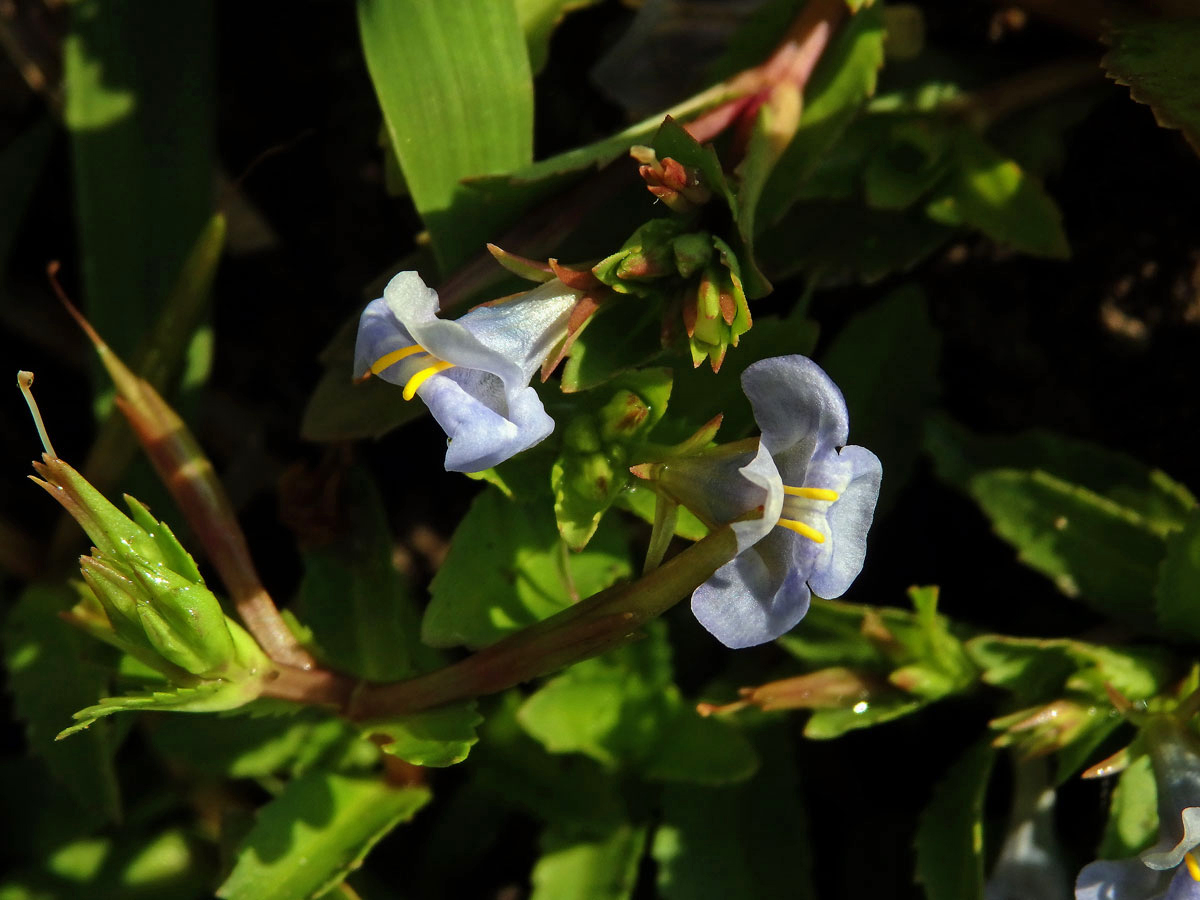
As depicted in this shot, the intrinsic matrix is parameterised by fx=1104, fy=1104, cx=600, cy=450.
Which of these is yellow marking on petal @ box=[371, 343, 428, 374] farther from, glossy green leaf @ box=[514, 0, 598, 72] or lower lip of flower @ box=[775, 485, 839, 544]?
glossy green leaf @ box=[514, 0, 598, 72]

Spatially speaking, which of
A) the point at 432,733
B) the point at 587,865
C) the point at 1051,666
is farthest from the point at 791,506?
the point at 587,865

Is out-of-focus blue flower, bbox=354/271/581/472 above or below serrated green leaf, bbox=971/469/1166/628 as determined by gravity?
above

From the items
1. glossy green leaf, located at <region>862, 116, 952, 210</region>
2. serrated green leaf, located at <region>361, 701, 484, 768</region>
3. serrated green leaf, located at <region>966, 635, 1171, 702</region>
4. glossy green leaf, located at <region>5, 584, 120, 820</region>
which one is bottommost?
serrated green leaf, located at <region>966, 635, 1171, 702</region>

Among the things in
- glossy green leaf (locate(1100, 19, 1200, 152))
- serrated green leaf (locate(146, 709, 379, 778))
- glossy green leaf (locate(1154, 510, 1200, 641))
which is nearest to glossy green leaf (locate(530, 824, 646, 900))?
serrated green leaf (locate(146, 709, 379, 778))

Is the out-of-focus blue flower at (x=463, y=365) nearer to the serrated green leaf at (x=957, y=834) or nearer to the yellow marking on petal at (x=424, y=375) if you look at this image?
the yellow marking on petal at (x=424, y=375)

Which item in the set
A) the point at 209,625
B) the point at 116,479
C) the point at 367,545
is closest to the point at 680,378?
the point at 367,545

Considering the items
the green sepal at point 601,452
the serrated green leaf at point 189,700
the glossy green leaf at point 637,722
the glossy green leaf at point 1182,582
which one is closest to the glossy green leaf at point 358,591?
the glossy green leaf at point 637,722
